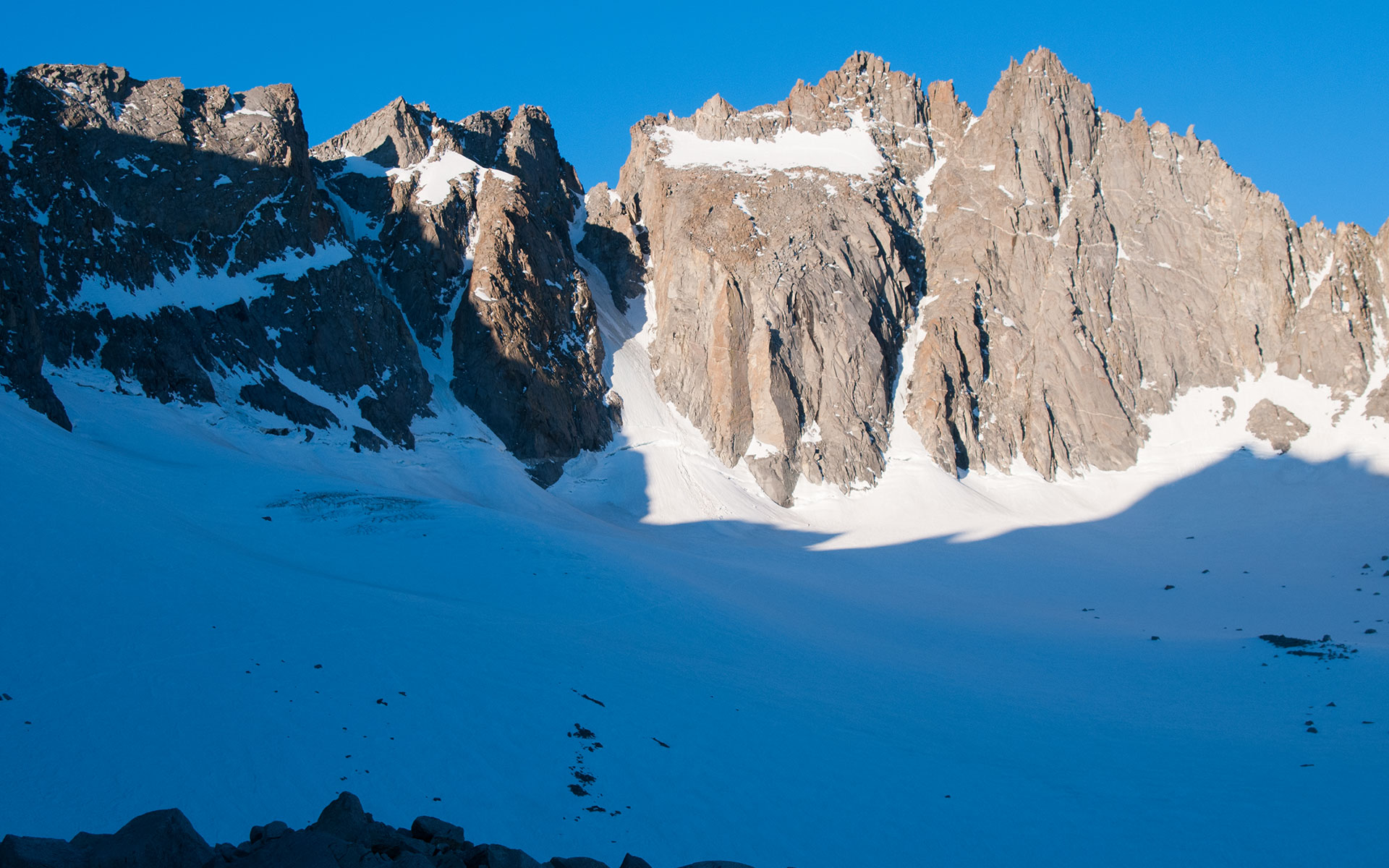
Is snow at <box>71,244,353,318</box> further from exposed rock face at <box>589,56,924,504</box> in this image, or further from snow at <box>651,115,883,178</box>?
snow at <box>651,115,883,178</box>

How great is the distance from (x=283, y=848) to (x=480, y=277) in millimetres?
49289

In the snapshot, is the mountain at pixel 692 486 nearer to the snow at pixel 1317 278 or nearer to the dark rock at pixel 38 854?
the dark rock at pixel 38 854

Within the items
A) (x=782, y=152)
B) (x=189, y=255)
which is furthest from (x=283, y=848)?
(x=782, y=152)

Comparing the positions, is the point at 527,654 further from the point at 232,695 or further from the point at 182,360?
the point at 182,360

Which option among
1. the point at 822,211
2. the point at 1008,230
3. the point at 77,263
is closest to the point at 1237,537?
the point at 1008,230

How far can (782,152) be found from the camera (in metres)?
67.0

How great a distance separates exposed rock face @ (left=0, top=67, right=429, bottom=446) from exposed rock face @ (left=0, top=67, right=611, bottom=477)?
0.34ft

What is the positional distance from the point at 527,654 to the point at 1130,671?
50.1ft

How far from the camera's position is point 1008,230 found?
201 feet

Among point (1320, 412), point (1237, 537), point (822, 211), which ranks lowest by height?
point (1237, 537)

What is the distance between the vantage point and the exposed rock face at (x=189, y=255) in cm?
3547

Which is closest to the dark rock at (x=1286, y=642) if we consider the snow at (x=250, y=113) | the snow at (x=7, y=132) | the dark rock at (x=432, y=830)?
the dark rock at (x=432, y=830)

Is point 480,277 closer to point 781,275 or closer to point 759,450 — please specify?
point 781,275

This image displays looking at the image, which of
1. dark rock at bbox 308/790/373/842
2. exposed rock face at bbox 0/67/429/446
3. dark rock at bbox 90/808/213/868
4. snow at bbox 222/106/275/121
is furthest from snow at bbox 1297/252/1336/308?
snow at bbox 222/106/275/121
